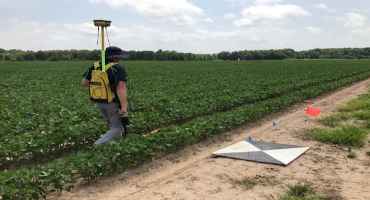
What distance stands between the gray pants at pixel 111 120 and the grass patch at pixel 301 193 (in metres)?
3.20

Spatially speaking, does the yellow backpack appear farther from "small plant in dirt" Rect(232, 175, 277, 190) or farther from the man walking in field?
"small plant in dirt" Rect(232, 175, 277, 190)

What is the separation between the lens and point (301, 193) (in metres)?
5.77

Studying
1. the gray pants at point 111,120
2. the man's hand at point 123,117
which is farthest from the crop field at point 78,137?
the man's hand at point 123,117

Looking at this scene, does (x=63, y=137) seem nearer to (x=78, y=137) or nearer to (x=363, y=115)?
(x=78, y=137)

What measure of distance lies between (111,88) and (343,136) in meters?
5.22

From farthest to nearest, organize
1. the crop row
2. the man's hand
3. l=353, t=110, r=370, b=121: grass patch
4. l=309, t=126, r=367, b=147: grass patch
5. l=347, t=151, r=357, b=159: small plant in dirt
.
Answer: l=353, t=110, r=370, b=121: grass patch, l=309, t=126, r=367, b=147: grass patch, l=347, t=151, r=357, b=159: small plant in dirt, the crop row, the man's hand

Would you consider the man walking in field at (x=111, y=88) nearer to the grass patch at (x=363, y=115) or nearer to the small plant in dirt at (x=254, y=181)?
the small plant in dirt at (x=254, y=181)

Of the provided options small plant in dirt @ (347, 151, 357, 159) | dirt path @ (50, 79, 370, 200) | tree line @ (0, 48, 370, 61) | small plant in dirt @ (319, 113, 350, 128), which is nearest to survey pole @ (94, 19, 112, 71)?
dirt path @ (50, 79, 370, 200)

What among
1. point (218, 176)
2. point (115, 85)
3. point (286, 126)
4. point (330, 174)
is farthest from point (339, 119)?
point (115, 85)

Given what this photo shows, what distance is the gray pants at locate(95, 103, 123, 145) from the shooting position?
286 inches

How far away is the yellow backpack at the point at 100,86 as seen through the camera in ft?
22.5

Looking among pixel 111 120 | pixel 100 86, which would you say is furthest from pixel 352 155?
pixel 100 86

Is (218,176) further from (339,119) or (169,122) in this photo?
(339,119)

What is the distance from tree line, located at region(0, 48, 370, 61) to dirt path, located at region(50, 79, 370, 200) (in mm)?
81622
